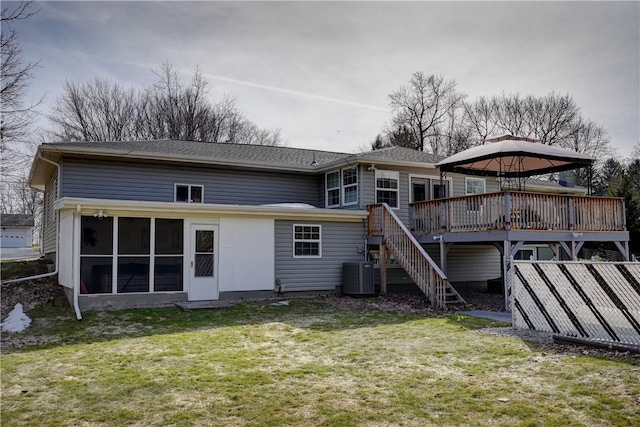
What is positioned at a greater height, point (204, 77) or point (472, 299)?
point (204, 77)

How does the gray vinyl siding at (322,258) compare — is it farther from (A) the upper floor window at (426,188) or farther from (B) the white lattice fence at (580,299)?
(B) the white lattice fence at (580,299)

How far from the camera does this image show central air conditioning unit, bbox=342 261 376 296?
45.4 ft

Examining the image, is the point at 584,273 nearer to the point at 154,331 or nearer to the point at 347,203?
the point at 154,331

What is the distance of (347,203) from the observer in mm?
15828

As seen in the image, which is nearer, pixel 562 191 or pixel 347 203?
pixel 347 203

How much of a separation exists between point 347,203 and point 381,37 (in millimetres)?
5909

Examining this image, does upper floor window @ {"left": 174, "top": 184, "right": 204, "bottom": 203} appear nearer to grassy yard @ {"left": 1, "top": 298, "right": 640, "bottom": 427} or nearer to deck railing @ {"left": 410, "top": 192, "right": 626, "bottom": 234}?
grassy yard @ {"left": 1, "top": 298, "right": 640, "bottom": 427}

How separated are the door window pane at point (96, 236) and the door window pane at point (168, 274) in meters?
1.18

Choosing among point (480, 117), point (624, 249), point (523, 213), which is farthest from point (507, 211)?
point (480, 117)

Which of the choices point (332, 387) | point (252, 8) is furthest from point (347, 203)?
point (332, 387)

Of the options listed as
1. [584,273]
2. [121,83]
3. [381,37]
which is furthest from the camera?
[121,83]

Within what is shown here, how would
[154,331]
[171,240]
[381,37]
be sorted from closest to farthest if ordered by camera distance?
1. [154,331]
2. [381,37]
3. [171,240]

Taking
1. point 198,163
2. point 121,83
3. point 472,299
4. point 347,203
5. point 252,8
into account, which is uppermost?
point 121,83

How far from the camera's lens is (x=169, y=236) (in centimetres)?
1232
